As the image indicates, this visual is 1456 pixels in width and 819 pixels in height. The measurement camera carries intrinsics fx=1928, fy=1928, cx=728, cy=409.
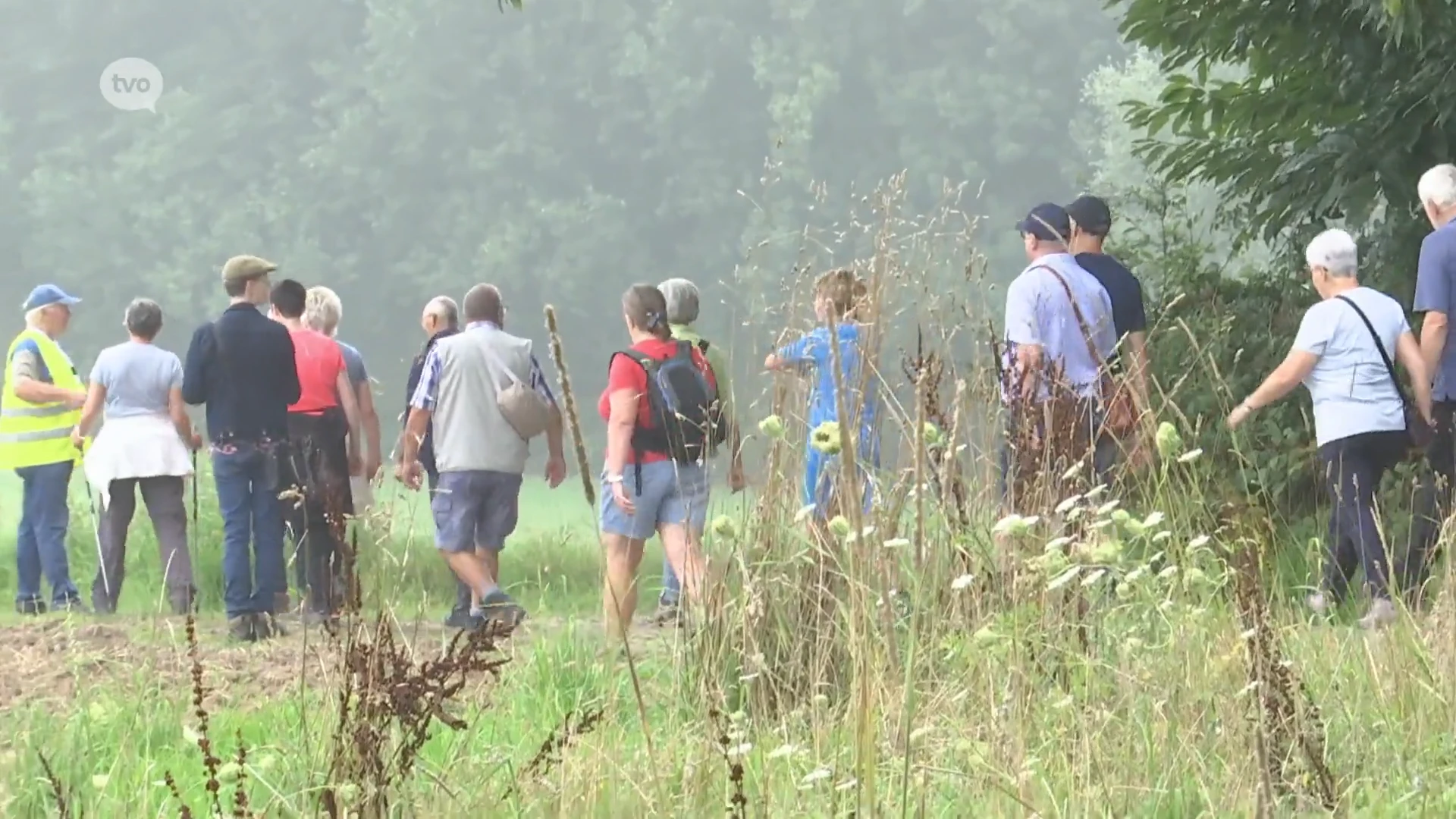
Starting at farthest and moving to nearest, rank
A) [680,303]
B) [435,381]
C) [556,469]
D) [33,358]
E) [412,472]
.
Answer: [33,358]
[412,472]
[556,469]
[435,381]
[680,303]

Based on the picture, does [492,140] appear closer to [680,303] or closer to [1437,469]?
[680,303]

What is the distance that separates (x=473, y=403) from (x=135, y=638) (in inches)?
71.1

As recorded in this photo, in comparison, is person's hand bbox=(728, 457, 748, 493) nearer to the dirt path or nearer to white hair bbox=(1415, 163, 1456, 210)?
the dirt path

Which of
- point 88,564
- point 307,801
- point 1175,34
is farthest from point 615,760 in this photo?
point 88,564

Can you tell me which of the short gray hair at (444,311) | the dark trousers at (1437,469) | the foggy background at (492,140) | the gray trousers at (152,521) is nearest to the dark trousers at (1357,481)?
the dark trousers at (1437,469)

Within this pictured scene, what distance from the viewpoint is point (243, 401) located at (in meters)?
7.94

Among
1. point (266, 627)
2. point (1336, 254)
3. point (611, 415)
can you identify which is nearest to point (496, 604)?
point (611, 415)

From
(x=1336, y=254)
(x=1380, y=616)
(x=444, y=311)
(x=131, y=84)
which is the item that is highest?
(x=131, y=84)

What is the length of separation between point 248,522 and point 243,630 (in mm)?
632

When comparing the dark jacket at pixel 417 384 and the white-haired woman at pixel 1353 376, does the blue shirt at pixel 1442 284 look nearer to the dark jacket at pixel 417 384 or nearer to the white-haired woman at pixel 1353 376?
the white-haired woman at pixel 1353 376

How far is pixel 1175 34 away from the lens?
957 centimetres

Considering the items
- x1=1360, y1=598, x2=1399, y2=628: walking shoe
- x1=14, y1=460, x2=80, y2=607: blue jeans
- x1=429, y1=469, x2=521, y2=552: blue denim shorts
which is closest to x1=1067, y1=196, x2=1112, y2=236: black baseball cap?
x1=1360, y1=598, x2=1399, y2=628: walking shoe

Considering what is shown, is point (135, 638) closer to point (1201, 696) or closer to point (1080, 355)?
point (1080, 355)

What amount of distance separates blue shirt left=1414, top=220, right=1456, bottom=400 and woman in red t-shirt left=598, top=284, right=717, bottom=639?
253 cm
